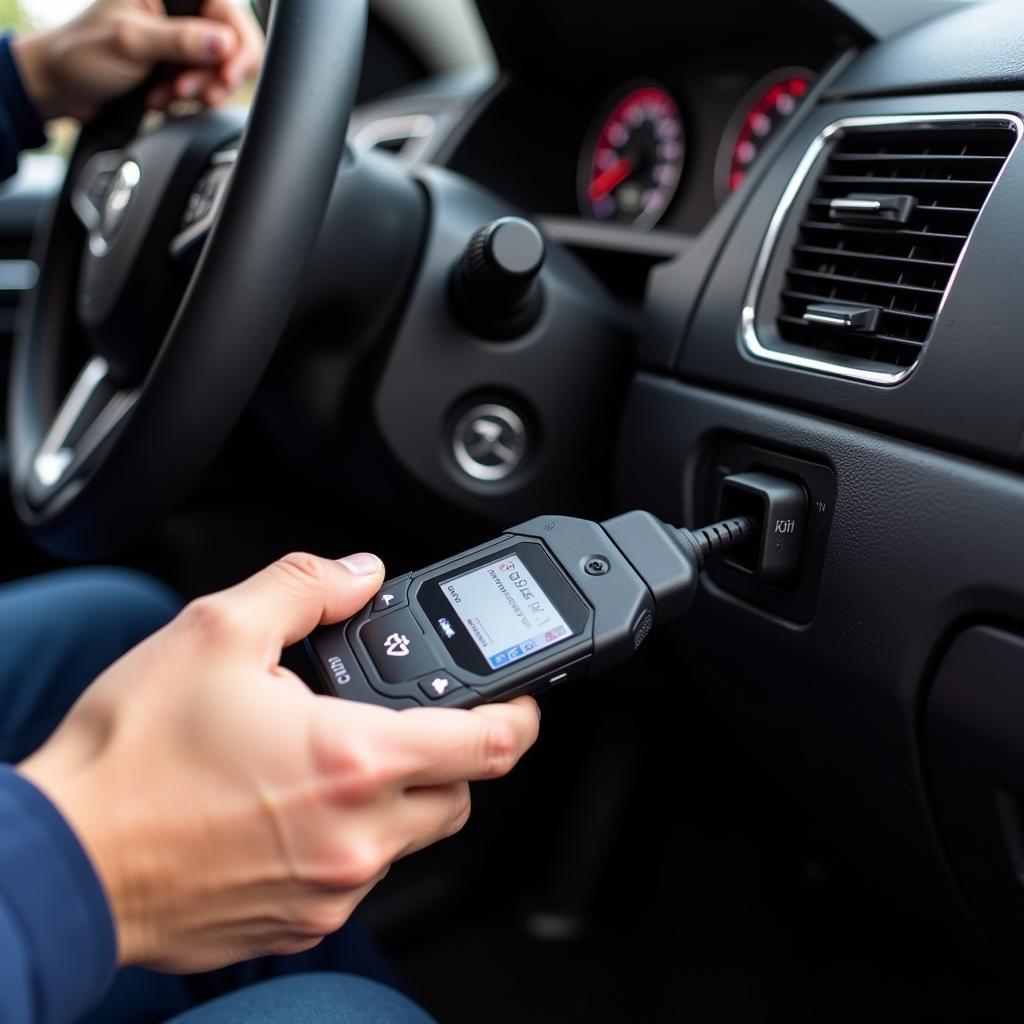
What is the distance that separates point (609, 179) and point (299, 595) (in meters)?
0.79

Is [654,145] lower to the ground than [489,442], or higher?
higher

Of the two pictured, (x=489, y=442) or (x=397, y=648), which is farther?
(x=489, y=442)

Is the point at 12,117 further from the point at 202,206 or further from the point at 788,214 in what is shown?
the point at 788,214

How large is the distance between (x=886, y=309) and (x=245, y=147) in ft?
1.23

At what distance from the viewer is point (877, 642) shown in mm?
609

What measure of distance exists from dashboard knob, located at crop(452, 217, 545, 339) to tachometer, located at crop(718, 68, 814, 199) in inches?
11.3

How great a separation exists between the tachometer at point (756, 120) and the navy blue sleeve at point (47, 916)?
79 cm

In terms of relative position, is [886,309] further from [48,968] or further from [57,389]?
[57,389]

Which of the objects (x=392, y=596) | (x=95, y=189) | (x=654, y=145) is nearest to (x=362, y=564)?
(x=392, y=596)

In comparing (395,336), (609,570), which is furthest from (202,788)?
(395,336)

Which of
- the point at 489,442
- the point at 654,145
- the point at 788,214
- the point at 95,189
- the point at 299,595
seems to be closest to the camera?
the point at 299,595

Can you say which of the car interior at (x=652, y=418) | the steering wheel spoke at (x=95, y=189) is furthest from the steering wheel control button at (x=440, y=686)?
the steering wheel spoke at (x=95, y=189)

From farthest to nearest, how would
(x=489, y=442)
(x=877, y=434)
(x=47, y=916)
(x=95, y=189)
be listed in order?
(x=95, y=189), (x=489, y=442), (x=877, y=434), (x=47, y=916)

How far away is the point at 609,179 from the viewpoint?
1158 mm
